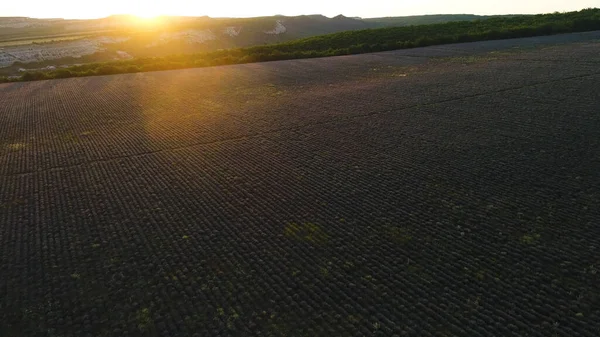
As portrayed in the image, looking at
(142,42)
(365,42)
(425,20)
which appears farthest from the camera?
(425,20)

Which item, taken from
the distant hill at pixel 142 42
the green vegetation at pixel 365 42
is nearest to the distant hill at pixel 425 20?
the distant hill at pixel 142 42

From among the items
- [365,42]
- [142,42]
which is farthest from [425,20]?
[365,42]

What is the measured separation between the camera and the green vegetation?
112ft

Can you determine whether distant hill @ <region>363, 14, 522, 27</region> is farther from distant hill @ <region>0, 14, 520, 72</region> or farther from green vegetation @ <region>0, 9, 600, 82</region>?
green vegetation @ <region>0, 9, 600, 82</region>

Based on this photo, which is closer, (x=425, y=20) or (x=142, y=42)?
(x=142, y=42)

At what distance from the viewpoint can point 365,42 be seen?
42562 mm

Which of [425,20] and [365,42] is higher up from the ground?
[425,20]

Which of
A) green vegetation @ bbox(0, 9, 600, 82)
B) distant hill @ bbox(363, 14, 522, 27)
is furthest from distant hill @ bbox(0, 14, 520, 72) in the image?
distant hill @ bbox(363, 14, 522, 27)

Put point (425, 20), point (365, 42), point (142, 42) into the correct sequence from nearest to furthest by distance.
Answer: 1. point (365, 42)
2. point (142, 42)
3. point (425, 20)

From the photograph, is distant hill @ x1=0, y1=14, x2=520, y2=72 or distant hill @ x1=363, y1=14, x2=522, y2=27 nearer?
distant hill @ x1=0, y1=14, x2=520, y2=72

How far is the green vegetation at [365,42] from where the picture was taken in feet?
112

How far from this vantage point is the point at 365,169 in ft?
35.9

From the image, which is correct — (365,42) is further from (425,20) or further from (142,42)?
(425,20)

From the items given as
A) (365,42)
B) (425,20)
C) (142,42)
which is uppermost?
(425,20)
